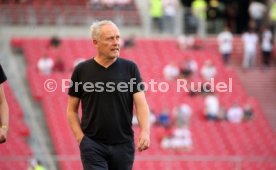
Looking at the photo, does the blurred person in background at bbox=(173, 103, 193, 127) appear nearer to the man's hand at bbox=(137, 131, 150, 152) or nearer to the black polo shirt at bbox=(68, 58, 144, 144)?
the black polo shirt at bbox=(68, 58, 144, 144)

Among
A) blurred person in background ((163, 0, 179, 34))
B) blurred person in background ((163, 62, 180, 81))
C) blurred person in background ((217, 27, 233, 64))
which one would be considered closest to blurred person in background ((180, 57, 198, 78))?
blurred person in background ((163, 62, 180, 81))

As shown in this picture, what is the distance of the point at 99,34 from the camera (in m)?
7.74

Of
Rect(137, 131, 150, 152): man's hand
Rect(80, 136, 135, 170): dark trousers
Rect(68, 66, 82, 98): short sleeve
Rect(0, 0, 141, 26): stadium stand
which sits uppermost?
Rect(68, 66, 82, 98): short sleeve

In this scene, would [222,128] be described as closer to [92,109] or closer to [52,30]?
[52,30]

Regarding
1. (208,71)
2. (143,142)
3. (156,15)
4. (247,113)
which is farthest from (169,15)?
(143,142)

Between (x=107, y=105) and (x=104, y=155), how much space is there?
0.43 m

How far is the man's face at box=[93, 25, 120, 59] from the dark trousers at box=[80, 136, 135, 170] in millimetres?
760

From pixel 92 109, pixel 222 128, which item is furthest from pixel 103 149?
pixel 222 128

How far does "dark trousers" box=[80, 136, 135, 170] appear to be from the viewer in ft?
25.3

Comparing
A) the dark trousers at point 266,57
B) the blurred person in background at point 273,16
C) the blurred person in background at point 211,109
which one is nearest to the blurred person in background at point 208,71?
the blurred person in background at point 211,109

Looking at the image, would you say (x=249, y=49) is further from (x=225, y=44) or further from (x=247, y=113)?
(x=247, y=113)

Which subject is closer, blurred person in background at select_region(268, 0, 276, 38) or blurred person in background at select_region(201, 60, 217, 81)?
blurred person in background at select_region(201, 60, 217, 81)

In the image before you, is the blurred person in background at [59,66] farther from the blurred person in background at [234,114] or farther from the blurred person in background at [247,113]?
the blurred person in background at [247,113]

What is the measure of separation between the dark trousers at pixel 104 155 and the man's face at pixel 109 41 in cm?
76
